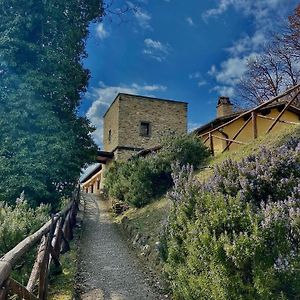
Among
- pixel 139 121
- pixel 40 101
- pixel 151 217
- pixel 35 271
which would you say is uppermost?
pixel 139 121

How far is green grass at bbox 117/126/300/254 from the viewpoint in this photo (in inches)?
369

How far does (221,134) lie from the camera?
17.1 metres

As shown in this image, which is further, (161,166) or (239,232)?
(161,166)

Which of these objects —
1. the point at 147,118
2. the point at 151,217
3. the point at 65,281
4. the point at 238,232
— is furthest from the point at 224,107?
the point at 238,232

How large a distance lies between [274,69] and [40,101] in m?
21.5

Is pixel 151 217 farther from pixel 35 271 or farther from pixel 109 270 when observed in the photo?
pixel 35 271

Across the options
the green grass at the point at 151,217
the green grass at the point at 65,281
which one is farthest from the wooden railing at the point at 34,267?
the green grass at the point at 151,217

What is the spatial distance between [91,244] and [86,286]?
12.1 ft

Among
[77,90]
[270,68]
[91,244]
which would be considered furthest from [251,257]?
[270,68]

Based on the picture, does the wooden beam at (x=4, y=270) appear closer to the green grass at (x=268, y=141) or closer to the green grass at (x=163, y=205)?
the green grass at (x=163, y=205)

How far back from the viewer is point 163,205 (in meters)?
11.2

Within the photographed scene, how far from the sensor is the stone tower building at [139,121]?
2405 cm

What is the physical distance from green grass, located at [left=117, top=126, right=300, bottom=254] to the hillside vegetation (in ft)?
10.4

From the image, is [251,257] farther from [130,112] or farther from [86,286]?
[130,112]
